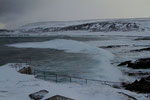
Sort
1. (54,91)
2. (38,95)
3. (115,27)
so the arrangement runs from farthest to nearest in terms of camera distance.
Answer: (115,27) → (54,91) → (38,95)

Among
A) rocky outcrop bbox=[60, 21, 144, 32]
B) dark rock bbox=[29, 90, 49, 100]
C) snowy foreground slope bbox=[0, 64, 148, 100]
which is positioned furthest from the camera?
rocky outcrop bbox=[60, 21, 144, 32]

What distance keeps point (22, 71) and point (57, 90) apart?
19.9 ft

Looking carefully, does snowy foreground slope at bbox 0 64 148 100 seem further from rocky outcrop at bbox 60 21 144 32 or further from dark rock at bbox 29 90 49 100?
rocky outcrop at bbox 60 21 144 32

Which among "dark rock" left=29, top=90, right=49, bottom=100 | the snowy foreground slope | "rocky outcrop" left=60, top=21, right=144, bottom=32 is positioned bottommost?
the snowy foreground slope

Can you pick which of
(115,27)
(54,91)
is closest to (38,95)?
(54,91)

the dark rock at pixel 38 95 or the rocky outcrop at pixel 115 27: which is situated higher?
the rocky outcrop at pixel 115 27

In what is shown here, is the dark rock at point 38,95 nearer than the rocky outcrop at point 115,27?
Yes

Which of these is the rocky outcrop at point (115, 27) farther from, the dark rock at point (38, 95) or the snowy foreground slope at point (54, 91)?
the dark rock at point (38, 95)

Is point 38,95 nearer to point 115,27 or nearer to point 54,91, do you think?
point 54,91

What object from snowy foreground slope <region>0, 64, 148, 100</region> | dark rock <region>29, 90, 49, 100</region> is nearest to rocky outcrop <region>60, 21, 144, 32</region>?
snowy foreground slope <region>0, 64, 148, 100</region>

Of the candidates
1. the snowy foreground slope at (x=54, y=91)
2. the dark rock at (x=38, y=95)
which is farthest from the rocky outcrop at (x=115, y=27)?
the dark rock at (x=38, y=95)

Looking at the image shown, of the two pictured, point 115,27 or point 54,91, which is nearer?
point 54,91

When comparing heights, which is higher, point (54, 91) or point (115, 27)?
point (115, 27)

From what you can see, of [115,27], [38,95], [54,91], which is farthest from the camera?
[115,27]
